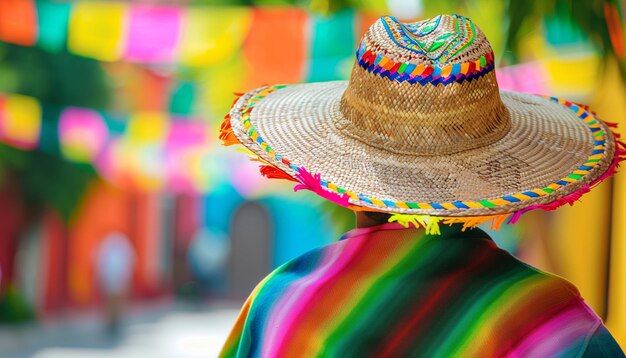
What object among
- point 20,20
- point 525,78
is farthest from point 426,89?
point 20,20

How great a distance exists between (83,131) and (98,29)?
11.5ft

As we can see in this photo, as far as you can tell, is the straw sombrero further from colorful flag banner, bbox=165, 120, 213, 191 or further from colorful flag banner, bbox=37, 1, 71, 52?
colorful flag banner, bbox=165, 120, 213, 191

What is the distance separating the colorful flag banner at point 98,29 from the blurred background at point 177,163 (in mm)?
15

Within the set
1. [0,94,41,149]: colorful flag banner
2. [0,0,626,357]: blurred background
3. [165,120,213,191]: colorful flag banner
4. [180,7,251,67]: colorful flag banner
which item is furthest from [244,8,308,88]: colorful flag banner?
[0,94,41,149]: colorful flag banner

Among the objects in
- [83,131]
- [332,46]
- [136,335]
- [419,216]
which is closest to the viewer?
[419,216]

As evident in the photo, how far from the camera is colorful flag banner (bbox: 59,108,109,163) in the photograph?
33.5ft

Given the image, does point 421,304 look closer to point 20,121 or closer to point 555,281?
point 555,281

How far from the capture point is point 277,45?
6.57 meters

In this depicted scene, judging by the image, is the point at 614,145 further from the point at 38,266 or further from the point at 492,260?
the point at 38,266

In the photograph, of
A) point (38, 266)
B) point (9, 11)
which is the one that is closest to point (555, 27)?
point (9, 11)

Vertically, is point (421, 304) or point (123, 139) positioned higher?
point (421, 304)

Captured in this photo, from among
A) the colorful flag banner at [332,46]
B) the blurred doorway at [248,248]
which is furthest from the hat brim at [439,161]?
the blurred doorway at [248,248]

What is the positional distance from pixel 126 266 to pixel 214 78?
7922 millimetres

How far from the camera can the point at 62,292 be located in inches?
564
